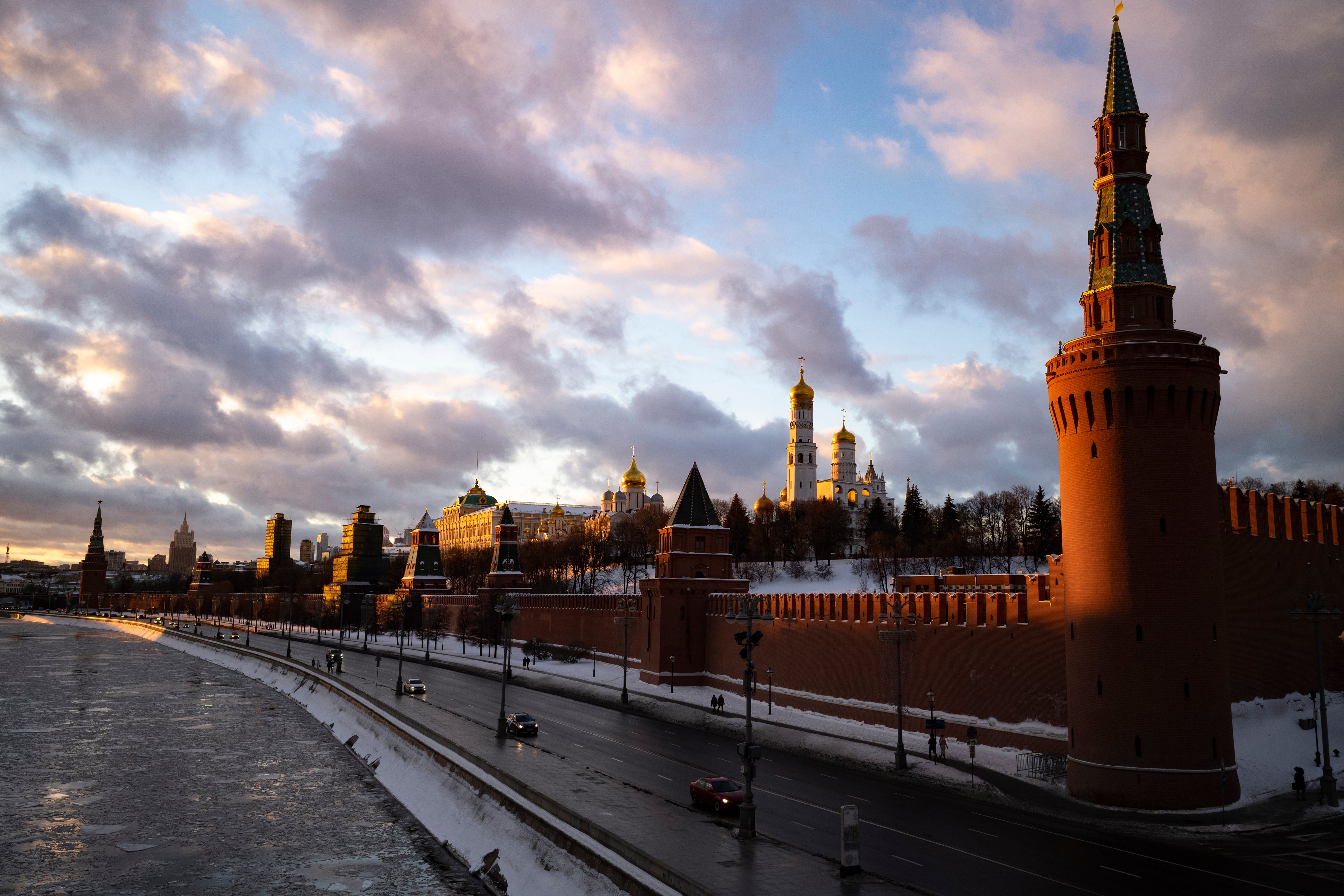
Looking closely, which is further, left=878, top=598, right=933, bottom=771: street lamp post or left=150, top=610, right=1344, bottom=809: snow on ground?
left=878, top=598, right=933, bottom=771: street lamp post

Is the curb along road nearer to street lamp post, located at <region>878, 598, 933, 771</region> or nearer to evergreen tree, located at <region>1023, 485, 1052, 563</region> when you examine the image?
street lamp post, located at <region>878, 598, 933, 771</region>

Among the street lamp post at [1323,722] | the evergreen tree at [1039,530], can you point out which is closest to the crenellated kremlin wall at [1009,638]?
the street lamp post at [1323,722]

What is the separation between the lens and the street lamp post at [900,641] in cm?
3447

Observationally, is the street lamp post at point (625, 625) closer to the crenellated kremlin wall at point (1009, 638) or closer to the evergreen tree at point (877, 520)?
the crenellated kremlin wall at point (1009, 638)

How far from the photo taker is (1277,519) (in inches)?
1503

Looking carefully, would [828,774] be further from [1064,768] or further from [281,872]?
[281,872]

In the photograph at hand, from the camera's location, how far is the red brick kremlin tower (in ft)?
92.2

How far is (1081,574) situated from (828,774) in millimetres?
10538

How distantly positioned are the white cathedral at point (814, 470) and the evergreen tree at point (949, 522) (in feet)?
119

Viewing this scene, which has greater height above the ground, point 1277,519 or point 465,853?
point 1277,519

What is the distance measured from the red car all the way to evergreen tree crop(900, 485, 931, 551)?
78.8m

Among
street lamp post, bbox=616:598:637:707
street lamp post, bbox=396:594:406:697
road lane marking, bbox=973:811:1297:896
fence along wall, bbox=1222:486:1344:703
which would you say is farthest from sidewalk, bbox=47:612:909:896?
fence along wall, bbox=1222:486:1344:703

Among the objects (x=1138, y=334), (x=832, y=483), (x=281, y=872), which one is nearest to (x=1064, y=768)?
(x=1138, y=334)

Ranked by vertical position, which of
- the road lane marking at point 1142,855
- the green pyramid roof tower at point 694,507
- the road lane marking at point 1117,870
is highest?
the green pyramid roof tower at point 694,507
